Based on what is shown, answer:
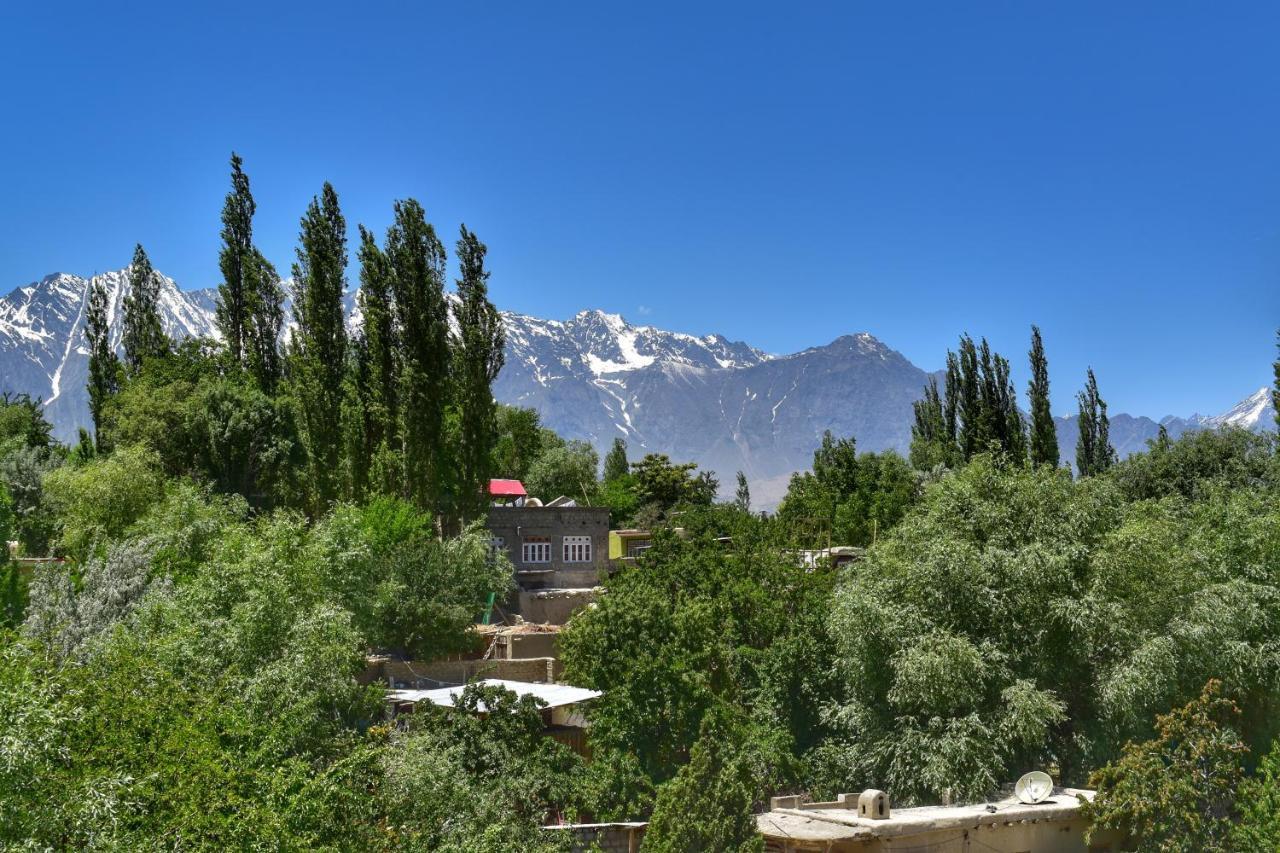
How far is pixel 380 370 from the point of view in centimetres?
3825

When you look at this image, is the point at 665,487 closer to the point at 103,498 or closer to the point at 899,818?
the point at 103,498

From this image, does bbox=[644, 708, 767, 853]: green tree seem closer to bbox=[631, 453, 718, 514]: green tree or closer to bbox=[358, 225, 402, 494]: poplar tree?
bbox=[358, 225, 402, 494]: poplar tree

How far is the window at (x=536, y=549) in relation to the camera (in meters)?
46.1

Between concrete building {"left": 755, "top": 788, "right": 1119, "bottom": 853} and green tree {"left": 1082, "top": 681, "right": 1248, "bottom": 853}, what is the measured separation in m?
0.47

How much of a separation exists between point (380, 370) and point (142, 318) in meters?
18.4

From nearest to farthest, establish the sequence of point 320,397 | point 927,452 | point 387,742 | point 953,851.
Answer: point 953,851, point 387,742, point 320,397, point 927,452

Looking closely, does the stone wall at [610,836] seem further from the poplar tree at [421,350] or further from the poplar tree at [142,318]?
the poplar tree at [142,318]

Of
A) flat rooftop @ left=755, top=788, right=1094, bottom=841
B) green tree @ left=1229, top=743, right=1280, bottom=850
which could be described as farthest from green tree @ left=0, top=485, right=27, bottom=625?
green tree @ left=1229, top=743, right=1280, bottom=850

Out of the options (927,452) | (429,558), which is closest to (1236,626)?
(429,558)

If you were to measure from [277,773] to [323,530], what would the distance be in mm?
14833

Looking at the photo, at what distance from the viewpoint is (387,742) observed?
20.7 m

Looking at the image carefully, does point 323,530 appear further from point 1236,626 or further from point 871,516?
point 871,516

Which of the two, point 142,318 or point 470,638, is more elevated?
point 142,318

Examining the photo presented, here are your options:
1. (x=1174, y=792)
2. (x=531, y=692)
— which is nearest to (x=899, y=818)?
(x=1174, y=792)
